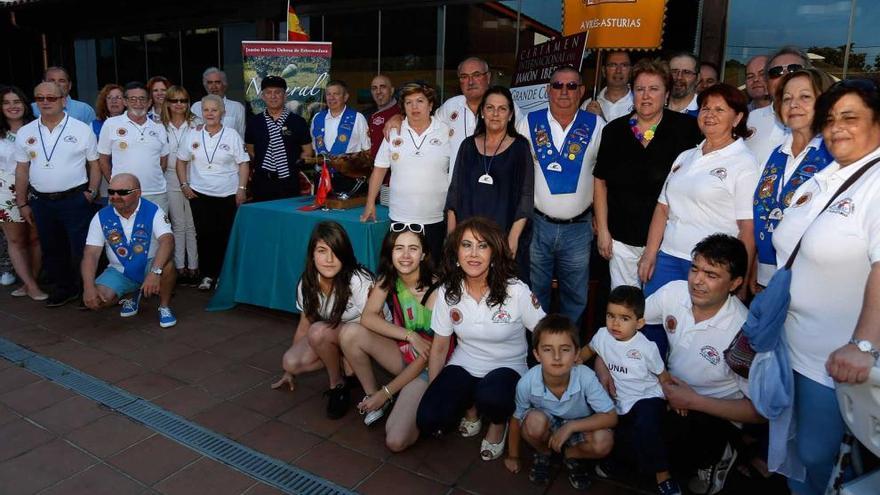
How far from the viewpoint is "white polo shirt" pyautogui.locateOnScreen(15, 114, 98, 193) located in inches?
194

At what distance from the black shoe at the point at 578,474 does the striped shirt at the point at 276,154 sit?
3.74m

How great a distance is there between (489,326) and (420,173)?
4.47 feet

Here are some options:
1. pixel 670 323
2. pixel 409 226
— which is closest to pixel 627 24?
pixel 409 226

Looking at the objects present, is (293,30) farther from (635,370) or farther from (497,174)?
(635,370)

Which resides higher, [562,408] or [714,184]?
[714,184]

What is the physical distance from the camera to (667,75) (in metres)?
3.22

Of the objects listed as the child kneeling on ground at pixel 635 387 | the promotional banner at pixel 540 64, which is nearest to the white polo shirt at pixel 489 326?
the child kneeling on ground at pixel 635 387

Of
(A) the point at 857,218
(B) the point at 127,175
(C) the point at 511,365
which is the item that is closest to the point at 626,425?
(C) the point at 511,365

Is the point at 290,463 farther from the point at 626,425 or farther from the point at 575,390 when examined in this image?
the point at 626,425

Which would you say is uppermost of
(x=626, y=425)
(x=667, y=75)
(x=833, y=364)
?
(x=667, y=75)

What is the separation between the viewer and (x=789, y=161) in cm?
262

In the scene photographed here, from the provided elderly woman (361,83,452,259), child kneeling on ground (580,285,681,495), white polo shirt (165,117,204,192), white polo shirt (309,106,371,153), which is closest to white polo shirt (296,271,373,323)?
elderly woman (361,83,452,259)

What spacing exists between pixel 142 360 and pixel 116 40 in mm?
9799

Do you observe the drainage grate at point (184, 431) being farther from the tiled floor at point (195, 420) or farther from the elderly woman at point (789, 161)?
the elderly woman at point (789, 161)
